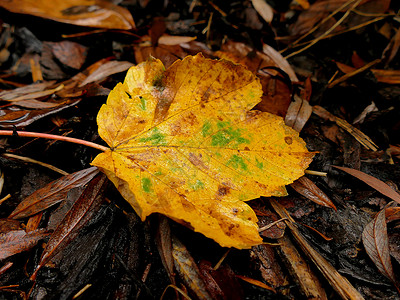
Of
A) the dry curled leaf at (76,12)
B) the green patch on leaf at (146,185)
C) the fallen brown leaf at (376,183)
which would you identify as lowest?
the fallen brown leaf at (376,183)

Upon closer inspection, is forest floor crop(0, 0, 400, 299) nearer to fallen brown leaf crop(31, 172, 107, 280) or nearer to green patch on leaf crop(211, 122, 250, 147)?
fallen brown leaf crop(31, 172, 107, 280)

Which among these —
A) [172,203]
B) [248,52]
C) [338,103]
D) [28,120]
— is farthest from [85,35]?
[338,103]

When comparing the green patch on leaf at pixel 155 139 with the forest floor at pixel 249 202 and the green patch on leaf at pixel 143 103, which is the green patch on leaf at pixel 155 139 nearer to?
the green patch on leaf at pixel 143 103

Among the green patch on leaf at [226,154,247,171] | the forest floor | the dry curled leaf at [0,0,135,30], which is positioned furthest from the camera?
the dry curled leaf at [0,0,135,30]

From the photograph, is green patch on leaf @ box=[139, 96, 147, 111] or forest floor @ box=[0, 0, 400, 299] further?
green patch on leaf @ box=[139, 96, 147, 111]

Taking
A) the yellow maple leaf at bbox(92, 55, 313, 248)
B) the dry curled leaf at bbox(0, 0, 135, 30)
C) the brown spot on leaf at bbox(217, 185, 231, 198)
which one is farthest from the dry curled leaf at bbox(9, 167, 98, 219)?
the dry curled leaf at bbox(0, 0, 135, 30)

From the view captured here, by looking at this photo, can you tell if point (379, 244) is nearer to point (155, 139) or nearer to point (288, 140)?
point (288, 140)

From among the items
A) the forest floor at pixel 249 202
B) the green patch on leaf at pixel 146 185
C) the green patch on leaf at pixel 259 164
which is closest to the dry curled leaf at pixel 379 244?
the forest floor at pixel 249 202
